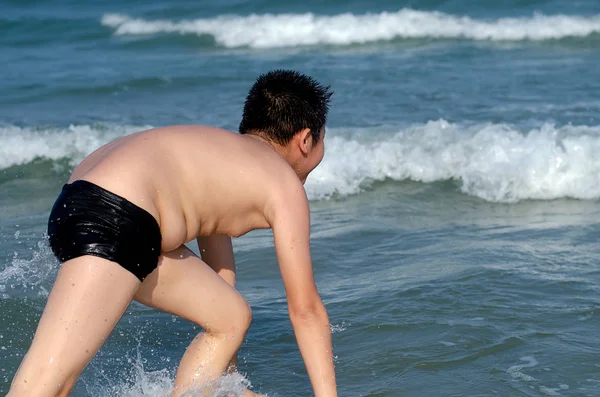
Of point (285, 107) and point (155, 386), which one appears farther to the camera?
point (155, 386)

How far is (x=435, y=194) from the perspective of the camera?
7289mm

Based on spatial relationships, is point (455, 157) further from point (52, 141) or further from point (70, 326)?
point (70, 326)

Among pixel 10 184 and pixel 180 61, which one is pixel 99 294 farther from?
pixel 180 61

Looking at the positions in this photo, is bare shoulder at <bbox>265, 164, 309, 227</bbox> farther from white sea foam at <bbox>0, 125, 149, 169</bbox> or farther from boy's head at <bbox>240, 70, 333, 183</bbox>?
white sea foam at <bbox>0, 125, 149, 169</bbox>

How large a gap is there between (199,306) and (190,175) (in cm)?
51

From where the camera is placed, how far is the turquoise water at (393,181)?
4273 mm

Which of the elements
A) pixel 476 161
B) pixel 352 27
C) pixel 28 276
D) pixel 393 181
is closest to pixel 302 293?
pixel 28 276

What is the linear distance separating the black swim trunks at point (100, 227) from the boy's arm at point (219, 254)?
81 cm

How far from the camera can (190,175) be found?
3051mm

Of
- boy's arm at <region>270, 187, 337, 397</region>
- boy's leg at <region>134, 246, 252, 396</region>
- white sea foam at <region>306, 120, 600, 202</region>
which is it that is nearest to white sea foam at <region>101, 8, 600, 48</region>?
white sea foam at <region>306, 120, 600, 202</region>

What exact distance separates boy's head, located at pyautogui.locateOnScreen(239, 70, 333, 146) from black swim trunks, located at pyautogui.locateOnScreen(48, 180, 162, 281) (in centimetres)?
56

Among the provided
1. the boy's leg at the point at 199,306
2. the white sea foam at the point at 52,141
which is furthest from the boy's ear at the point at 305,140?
the white sea foam at the point at 52,141

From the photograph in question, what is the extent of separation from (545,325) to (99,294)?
2.49 m

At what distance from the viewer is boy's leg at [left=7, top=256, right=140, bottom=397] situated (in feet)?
9.07
